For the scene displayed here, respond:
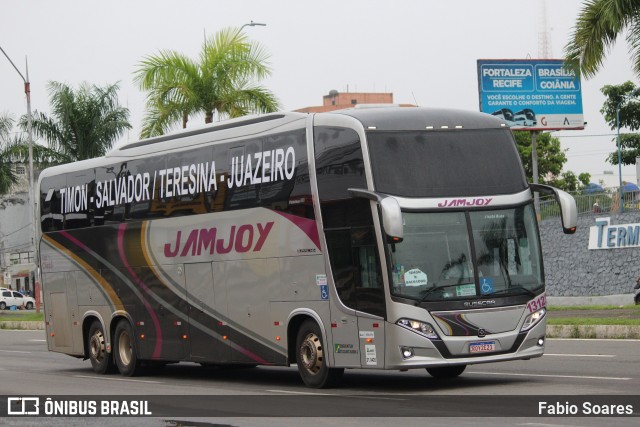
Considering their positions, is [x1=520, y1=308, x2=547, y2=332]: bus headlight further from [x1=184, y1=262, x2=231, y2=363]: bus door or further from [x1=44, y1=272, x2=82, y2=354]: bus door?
[x1=44, y1=272, x2=82, y2=354]: bus door

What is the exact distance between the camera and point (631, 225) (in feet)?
133

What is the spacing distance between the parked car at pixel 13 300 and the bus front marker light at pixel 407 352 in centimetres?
6654

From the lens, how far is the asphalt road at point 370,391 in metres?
12.9

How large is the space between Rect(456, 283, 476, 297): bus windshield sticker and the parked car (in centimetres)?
6668

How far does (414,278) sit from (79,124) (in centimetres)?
3586

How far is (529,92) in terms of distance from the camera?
43.2 meters

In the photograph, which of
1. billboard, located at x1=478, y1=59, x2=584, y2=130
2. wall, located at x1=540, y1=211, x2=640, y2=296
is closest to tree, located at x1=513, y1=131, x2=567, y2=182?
wall, located at x1=540, y1=211, x2=640, y2=296

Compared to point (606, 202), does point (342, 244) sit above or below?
below


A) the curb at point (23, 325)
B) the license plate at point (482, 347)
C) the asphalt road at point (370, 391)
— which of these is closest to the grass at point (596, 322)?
the asphalt road at point (370, 391)

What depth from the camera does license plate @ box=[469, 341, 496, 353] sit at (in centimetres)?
1514

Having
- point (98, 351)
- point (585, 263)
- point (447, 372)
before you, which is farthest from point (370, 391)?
point (585, 263)

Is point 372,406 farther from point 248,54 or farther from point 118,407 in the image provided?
point 248,54

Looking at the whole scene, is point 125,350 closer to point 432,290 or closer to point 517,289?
point 432,290

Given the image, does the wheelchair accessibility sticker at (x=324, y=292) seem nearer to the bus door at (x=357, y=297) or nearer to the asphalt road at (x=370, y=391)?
the bus door at (x=357, y=297)
